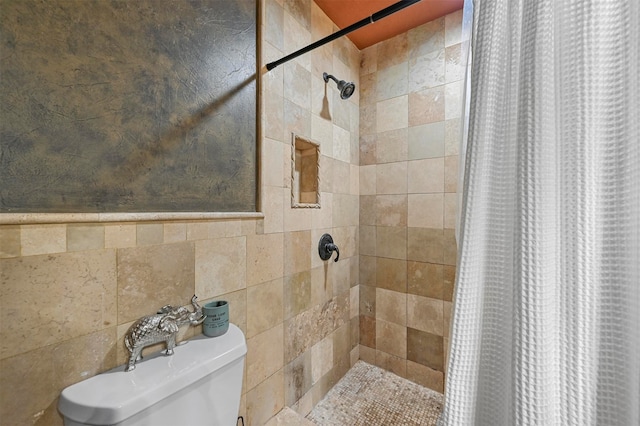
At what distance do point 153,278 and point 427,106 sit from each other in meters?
1.64

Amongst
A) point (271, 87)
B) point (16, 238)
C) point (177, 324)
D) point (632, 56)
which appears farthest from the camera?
point (271, 87)

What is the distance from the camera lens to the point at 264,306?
3.57ft

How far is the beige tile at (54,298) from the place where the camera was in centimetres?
54

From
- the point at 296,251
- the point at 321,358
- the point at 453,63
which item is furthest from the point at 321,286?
the point at 453,63

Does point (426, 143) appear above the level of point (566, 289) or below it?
above

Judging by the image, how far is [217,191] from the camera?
93 centimetres

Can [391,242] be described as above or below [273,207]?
below

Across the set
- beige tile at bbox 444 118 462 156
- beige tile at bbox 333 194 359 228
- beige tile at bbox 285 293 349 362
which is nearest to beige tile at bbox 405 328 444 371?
beige tile at bbox 285 293 349 362

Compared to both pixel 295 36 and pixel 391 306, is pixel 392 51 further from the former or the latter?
pixel 391 306

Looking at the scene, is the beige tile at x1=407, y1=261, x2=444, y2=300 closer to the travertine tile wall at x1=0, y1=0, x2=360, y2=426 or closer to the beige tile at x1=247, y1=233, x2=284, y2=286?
the travertine tile wall at x1=0, y1=0, x2=360, y2=426

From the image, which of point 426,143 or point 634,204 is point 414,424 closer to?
point 634,204

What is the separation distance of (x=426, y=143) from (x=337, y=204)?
664 mm

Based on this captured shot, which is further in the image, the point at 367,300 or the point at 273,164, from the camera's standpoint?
the point at 367,300

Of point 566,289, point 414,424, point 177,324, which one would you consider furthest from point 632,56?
point 414,424
